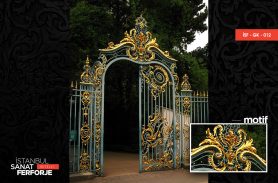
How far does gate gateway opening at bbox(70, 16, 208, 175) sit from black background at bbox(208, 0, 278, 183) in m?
4.50

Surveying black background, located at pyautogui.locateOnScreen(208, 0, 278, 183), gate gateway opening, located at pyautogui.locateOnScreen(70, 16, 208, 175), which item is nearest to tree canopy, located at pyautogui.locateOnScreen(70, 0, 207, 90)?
gate gateway opening, located at pyautogui.locateOnScreen(70, 16, 208, 175)

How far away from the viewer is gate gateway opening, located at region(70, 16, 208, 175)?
7980 mm

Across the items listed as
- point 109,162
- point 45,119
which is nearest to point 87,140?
point 109,162

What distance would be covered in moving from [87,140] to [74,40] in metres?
6.59

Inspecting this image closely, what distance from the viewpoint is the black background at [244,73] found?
3775 millimetres

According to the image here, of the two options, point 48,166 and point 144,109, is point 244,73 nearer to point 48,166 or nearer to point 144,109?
point 48,166

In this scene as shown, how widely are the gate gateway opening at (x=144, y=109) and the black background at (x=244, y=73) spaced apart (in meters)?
4.50

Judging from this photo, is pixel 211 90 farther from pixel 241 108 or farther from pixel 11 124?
pixel 11 124

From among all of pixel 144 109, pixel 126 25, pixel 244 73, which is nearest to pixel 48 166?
pixel 244 73

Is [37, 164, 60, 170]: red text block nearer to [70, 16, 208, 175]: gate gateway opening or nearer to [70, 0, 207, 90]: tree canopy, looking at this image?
[70, 16, 208, 175]: gate gateway opening

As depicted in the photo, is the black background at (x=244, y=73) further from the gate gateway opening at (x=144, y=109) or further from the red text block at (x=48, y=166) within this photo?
the gate gateway opening at (x=144, y=109)

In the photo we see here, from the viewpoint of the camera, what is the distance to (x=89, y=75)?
26.6 feet

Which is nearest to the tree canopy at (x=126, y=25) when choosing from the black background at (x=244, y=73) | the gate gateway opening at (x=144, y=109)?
the gate gateway opening at (x=144, y=109)

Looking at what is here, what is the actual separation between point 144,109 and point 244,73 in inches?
202
